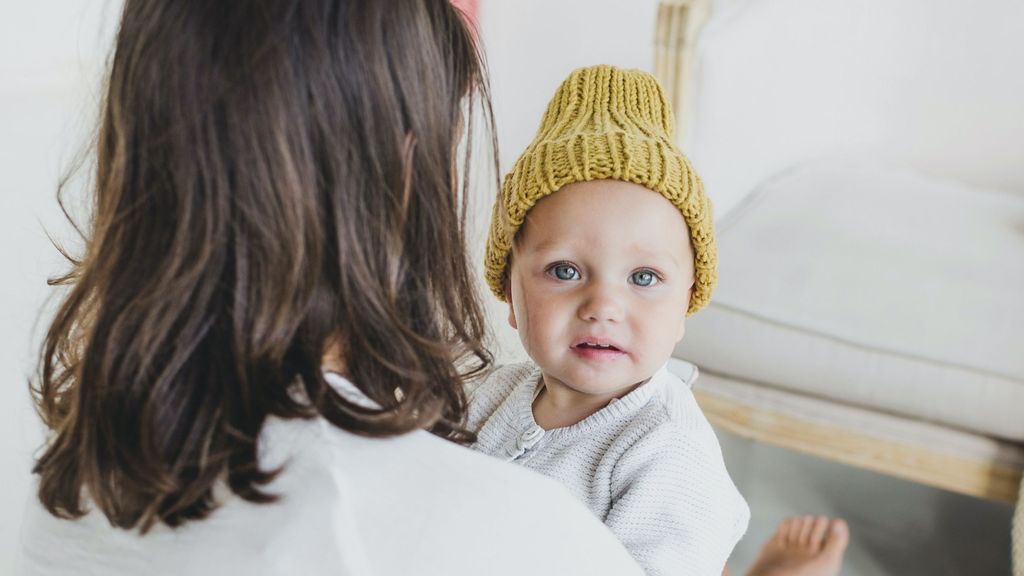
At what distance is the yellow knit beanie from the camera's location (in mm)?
1028

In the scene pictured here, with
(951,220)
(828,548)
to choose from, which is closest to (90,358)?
(828,548)

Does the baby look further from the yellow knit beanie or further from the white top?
the white top

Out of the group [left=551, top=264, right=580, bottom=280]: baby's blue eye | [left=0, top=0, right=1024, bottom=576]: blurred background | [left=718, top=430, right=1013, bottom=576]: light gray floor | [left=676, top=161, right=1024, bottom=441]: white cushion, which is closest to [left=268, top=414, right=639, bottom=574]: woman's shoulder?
[left=0, top=0, right=1024, bottom=576]: blurred background

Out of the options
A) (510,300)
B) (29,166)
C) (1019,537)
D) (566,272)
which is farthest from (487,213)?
(29,166)

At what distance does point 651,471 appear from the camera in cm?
100

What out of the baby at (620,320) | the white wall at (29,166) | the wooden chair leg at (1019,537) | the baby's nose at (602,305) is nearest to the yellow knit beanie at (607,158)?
the baby at (620,320)

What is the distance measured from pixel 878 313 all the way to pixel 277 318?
3.98ft

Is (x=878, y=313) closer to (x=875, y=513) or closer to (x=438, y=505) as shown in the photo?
(x=875, y=513)

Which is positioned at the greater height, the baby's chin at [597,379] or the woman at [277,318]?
the woman at [277,318]

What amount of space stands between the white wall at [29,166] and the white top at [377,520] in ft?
1.17

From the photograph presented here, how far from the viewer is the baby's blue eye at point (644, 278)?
1.05 meters

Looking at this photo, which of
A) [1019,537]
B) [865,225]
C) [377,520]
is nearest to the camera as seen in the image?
[377,520]

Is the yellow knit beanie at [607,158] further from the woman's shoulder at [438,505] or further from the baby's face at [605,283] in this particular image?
the woman's shoulder at [438,505]

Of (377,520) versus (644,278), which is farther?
(644,278)
